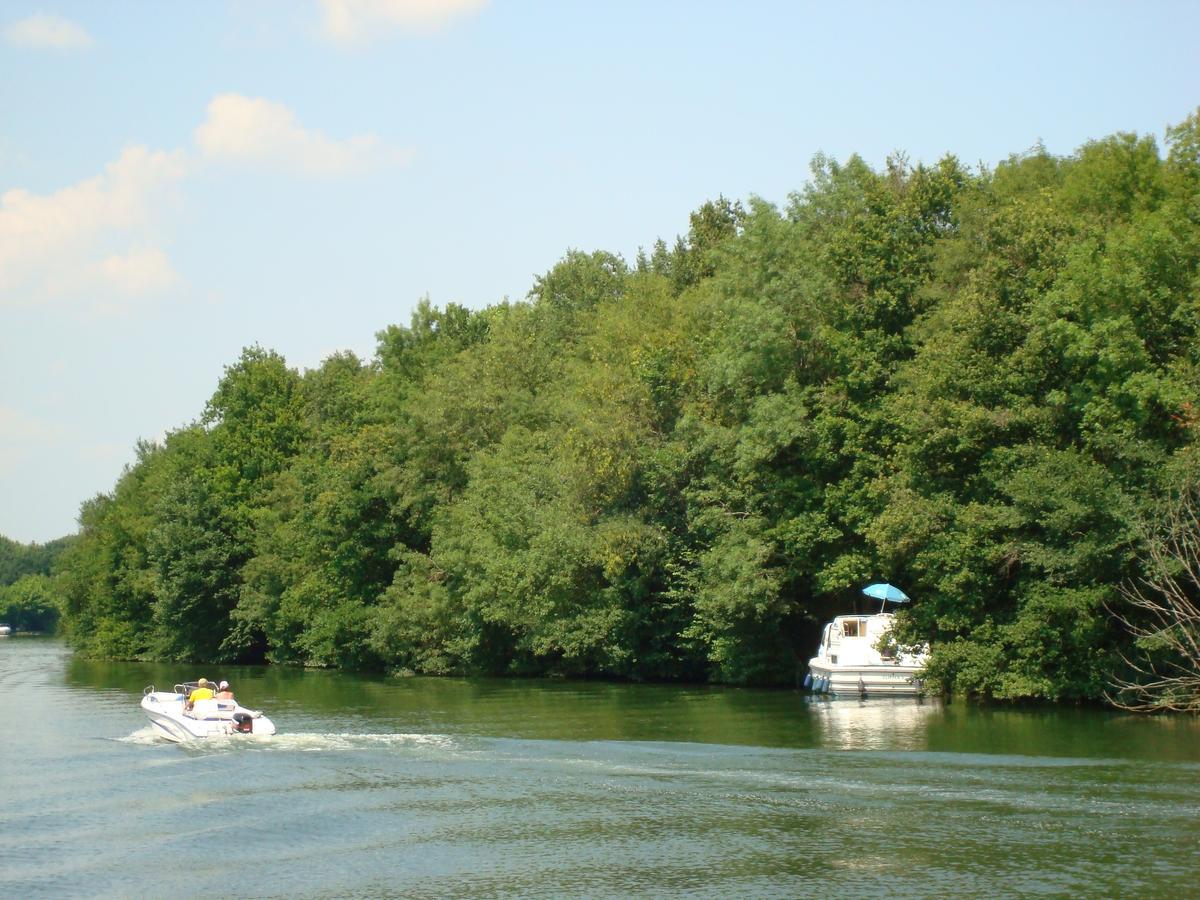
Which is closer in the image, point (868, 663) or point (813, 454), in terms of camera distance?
point (868, 663)

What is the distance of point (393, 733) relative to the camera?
3634 centimetres

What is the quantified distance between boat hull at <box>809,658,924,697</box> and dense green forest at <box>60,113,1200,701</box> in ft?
4.67

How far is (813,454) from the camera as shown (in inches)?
1868

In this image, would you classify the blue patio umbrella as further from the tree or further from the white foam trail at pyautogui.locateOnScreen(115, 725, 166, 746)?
the white foam trail at pyautogui.locateOnScreen(115, 725, 166, 746)

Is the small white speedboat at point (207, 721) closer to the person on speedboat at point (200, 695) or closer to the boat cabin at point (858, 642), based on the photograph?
the person on speedboat at point (200, 695)

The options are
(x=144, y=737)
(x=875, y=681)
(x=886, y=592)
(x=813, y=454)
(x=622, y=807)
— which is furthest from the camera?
(x=813, y=454)

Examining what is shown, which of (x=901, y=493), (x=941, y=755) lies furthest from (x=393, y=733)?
(x=901, y=493)

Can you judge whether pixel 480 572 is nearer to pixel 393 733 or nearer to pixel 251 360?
pixel 393 733

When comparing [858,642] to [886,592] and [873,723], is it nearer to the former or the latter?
[886,592]

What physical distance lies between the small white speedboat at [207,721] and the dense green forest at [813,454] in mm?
18404

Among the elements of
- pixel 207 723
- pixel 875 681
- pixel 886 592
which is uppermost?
pixel 886 592

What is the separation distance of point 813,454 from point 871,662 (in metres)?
7.92

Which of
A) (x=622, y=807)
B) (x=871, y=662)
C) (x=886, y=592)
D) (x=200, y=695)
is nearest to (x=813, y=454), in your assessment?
(x=886, y=592)

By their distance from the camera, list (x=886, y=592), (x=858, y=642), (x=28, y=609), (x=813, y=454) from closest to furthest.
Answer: (x=886, y=592) < (x=858, y=642) < (x=813, y=454) < (x=28, y=609)
